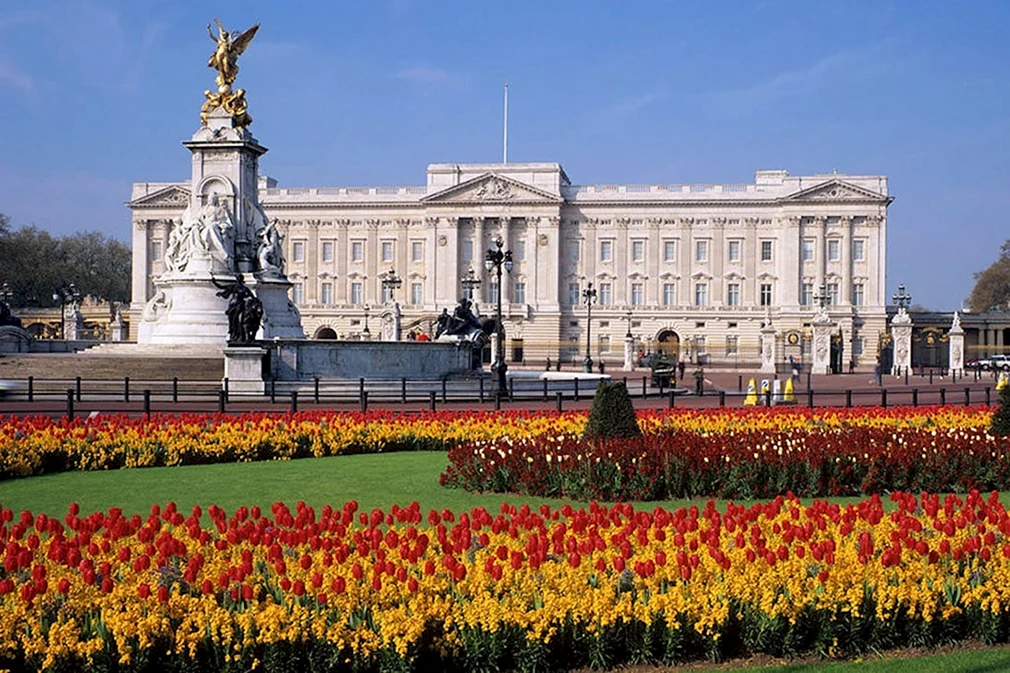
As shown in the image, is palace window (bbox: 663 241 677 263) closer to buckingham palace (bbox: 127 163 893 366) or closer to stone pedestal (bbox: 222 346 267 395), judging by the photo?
buckingham palace (bbox: 127 163 893 366)

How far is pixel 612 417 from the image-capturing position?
556 inches

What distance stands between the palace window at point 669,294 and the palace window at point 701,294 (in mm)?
1914

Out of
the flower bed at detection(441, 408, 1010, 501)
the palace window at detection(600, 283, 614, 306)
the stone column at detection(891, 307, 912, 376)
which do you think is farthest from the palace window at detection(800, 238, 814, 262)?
the flower bed at detection(441, 408, 1010, 501)

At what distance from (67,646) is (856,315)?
91241mm

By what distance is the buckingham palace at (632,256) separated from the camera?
3617 inches

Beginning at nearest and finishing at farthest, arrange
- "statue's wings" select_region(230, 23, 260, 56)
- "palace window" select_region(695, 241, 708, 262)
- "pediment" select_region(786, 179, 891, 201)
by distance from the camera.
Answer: "statue's wings" select_region(230, 23, 260, 56)
"pediment" select_region(786, 179, 891, 201)
"palace window" select_region(695, 241, 708, 262)

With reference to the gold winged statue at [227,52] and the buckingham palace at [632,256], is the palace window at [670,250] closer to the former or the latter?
the buckingham palace at [632,256]

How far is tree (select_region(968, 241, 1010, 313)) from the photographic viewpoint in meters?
119

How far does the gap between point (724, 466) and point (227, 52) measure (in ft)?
103

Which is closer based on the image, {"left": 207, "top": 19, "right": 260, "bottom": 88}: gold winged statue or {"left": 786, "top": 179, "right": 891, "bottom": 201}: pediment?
{"left": 207, "top": 19, "right": 260, "bottom": 88}: gold winged statue

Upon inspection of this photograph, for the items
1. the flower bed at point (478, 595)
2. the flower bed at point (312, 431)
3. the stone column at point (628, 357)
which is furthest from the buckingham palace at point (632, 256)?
the flower bed at point (478, 595)

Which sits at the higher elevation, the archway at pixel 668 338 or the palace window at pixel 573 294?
the palace window at pixel 573 294

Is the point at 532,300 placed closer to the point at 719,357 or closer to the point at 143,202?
the point at 719,357

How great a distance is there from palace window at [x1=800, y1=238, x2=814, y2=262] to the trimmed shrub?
82.1 m
